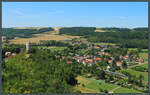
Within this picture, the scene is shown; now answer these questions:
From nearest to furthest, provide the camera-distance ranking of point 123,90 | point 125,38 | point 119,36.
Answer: point 123,90 < point 125,38 < point 119,36

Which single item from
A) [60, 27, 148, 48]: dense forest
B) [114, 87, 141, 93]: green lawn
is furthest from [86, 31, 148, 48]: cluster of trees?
[114, 87, 141, 93]: green lawn

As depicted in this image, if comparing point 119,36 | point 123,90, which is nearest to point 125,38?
point 119,36

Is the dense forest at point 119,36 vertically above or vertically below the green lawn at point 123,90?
above

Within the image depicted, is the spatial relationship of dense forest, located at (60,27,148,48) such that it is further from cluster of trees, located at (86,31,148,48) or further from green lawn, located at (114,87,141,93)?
green lawn, located at (114,87,141,93)

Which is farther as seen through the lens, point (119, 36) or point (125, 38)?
point (119, 36)

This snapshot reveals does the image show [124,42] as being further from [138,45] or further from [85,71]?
[85,71]

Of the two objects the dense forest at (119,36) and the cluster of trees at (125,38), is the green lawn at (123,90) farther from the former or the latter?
the cluster of trees at (125,38)

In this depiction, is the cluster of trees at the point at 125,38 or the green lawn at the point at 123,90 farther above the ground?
the cluster of trees at the point at 125,38

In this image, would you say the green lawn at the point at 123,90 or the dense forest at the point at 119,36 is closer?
the green lawn at the point at 123,90

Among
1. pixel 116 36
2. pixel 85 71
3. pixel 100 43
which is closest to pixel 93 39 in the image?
pixel 100 43

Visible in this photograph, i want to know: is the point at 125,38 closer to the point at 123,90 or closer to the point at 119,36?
the point at 119,36

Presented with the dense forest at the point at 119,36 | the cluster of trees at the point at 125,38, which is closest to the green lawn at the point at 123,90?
the dense forest at the point at 119,36
